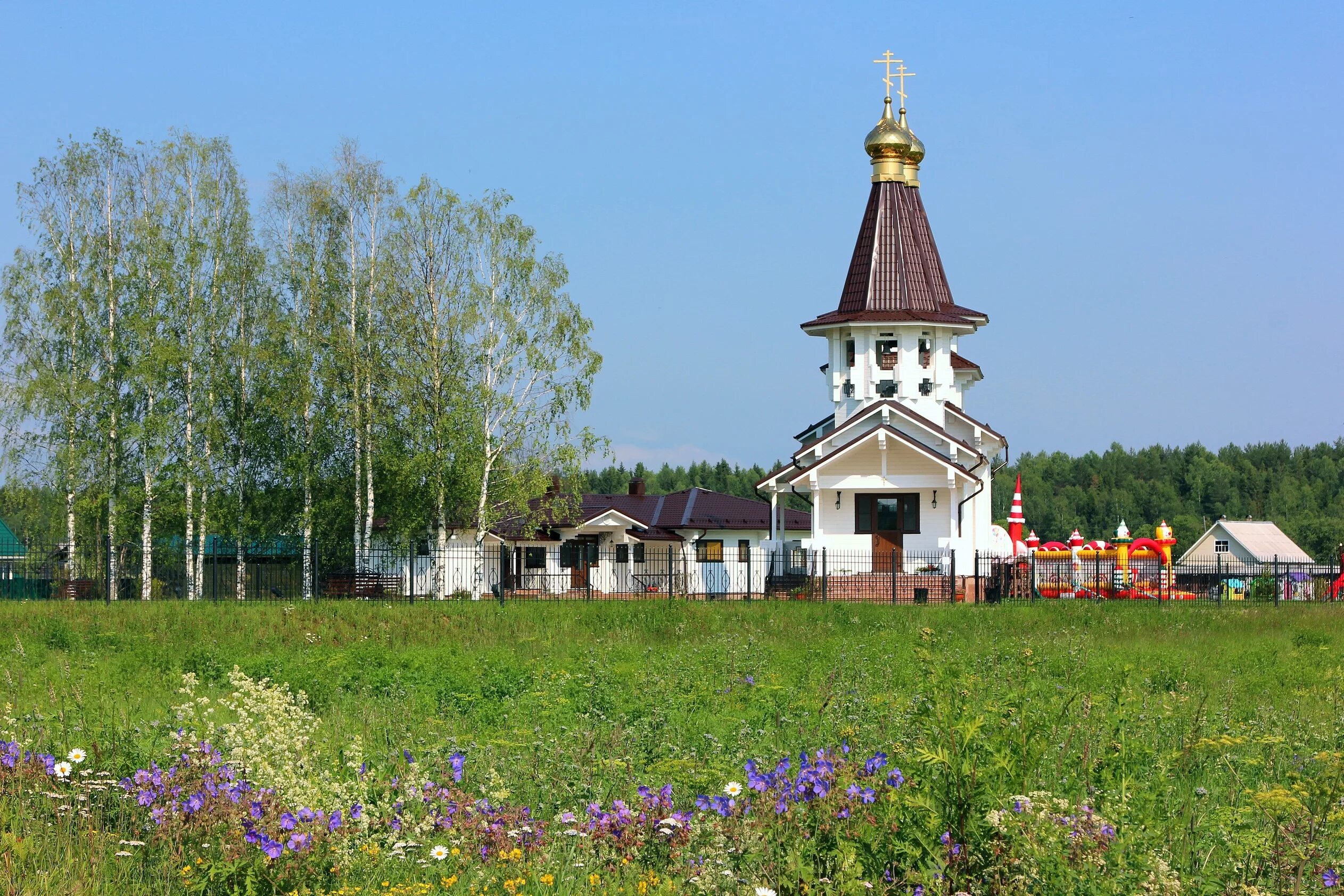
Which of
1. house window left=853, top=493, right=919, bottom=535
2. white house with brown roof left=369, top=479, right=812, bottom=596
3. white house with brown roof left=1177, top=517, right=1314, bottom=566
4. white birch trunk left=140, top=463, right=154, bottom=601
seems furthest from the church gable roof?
white house with brown roof left=1177, top=517, right=1314, bottom=566

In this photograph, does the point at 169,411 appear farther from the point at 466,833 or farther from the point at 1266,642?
the point at 466,833

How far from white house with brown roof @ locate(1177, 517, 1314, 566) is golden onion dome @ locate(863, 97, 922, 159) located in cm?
2782

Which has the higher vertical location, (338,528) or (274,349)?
(274,349)

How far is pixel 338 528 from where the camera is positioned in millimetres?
31844

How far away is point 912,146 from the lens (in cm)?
3500

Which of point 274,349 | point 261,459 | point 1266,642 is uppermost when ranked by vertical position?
point 274,349

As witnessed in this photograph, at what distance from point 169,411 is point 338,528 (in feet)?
16.4

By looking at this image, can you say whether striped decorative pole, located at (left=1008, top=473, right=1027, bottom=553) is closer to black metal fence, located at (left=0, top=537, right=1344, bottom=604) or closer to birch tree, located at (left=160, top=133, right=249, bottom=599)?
black metal fence, located at (left=0, top=537, right=1344, bottom=604)

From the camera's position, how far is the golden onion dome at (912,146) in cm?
3478

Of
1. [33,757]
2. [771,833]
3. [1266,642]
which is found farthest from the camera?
Result: [1266,642]

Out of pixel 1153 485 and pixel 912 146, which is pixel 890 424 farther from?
pixel 1153 485

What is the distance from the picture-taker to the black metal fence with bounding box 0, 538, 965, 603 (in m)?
24.8

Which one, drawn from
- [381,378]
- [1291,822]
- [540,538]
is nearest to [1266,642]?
[1291,822]

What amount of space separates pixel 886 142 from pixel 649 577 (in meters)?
13.6
